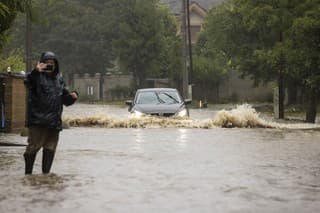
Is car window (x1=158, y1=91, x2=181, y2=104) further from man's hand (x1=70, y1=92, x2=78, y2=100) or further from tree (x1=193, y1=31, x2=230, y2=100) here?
tree (x1=193, y1=31, x2=230, y2=100)

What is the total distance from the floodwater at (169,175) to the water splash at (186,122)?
10.4 ft

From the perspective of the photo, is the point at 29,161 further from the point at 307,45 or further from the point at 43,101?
the point at 307,45

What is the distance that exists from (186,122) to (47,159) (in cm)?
1320

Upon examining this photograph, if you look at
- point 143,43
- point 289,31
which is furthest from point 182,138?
point 143,43

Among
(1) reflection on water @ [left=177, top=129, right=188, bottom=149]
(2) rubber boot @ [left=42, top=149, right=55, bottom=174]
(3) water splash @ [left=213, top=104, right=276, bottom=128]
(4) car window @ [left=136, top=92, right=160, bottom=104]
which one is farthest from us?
(4) car window @ [left=136, top=92, right=160, bottom=104]

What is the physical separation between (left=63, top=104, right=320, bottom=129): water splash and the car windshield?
1.00 metres

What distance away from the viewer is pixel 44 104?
11148 mm

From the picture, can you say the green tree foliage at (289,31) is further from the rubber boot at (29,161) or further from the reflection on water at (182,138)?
the rubber boot at (29,161)

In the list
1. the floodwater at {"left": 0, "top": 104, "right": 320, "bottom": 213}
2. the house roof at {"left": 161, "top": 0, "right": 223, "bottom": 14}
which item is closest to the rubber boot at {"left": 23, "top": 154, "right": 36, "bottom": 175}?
the floodwater at {"left": 0, "top": 104, "right": 320, "bottom": 213}

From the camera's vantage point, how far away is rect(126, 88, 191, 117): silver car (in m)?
24.7

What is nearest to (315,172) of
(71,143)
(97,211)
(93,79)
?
(97,211)

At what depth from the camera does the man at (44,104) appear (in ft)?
36.6

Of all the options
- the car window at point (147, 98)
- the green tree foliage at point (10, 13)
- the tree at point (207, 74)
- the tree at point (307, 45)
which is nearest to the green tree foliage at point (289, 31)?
the tree at point (307, 45)

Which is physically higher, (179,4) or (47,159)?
(179,4)
